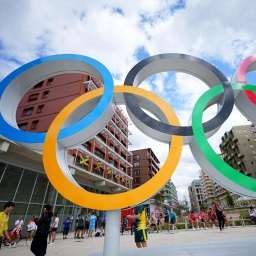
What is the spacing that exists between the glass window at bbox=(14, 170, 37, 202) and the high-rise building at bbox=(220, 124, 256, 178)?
53.3 metres

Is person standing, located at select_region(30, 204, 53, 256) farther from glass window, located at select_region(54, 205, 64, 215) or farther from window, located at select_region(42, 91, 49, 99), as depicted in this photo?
window, located at select_region(42, 91, 49, 99)

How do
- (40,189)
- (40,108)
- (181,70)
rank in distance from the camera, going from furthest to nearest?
(40,108) → (40,189) → (181,70)

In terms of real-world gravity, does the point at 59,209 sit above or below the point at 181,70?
below

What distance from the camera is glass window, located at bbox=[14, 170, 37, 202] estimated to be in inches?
536

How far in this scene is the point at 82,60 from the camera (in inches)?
261

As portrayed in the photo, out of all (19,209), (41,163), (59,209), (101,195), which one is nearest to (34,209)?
(19,209)

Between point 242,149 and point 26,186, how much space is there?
2273 inches

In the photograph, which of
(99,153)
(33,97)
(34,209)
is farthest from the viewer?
(99,153)

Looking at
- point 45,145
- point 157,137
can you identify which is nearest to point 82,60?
point 45,145

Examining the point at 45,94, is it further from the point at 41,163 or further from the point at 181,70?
the point at 181,70

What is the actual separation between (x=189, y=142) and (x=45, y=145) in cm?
425

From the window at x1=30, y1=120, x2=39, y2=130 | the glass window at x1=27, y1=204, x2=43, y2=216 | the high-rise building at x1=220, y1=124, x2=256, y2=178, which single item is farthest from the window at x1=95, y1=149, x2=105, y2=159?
the high-rise building at x1=220, y1=124, x2=256, y2=178

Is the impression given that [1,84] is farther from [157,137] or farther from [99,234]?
[99,234]

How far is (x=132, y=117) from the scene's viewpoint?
5.80m
